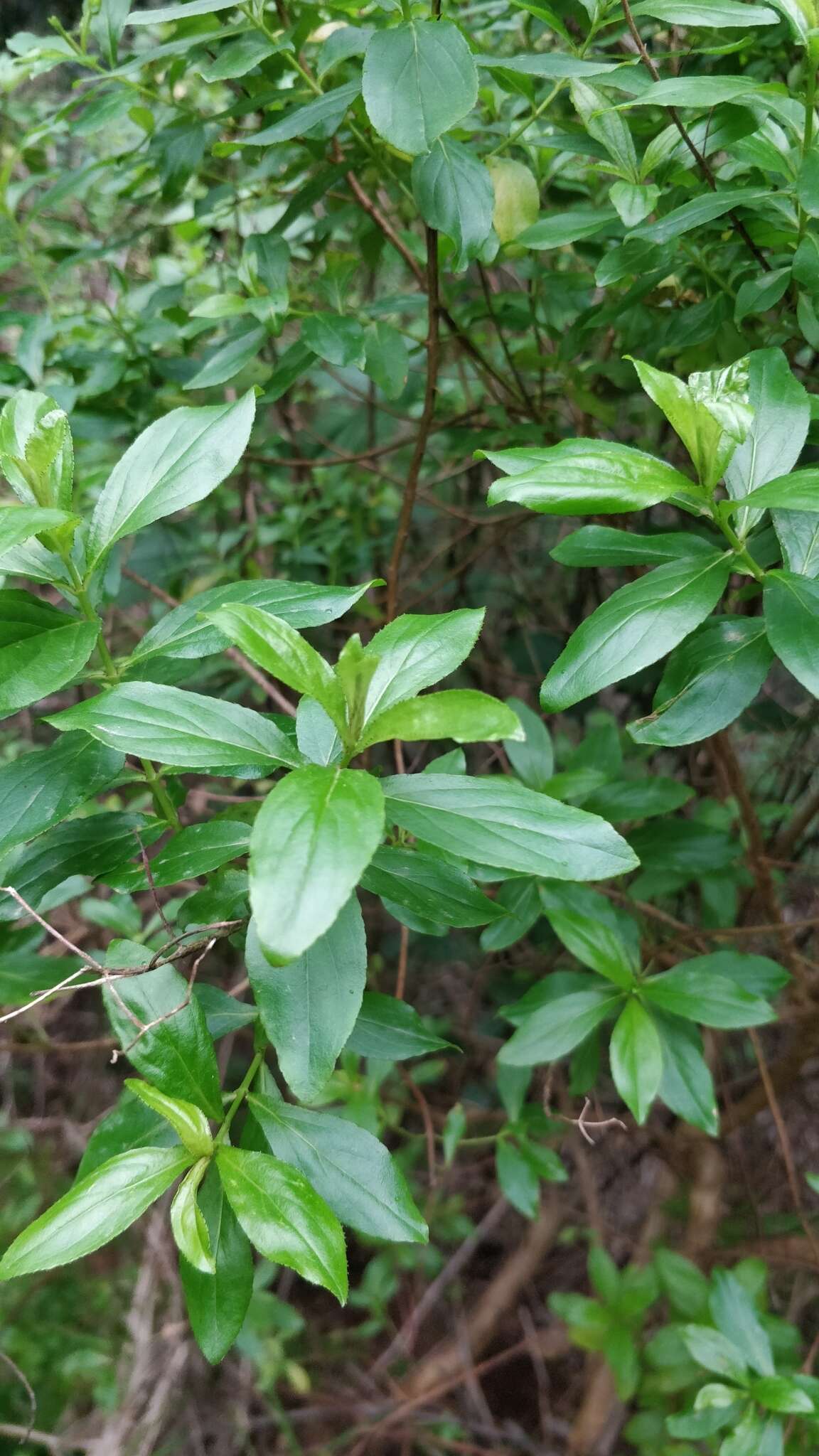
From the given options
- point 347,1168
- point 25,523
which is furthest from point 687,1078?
point 25,523

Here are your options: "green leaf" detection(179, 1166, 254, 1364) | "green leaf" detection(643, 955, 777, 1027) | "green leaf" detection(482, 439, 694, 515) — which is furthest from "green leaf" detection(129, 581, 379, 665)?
"green leaf" detection(643, 955, 777, 1027)

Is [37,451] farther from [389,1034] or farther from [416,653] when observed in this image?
[389,1034]

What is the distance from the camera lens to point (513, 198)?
0.91m

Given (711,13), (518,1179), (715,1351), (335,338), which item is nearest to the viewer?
(711,13)

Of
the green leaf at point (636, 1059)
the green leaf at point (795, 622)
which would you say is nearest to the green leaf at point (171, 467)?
the green leaf at point (795, 622)

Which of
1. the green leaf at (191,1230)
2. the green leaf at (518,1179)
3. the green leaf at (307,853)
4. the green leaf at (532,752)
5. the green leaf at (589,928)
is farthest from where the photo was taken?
the green leaf at (518,1179)

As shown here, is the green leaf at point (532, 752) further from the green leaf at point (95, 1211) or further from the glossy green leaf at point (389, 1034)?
the green leaf at point (95, 1211)

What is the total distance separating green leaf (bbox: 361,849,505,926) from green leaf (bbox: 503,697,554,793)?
1.47 feet

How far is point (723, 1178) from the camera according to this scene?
1510mm

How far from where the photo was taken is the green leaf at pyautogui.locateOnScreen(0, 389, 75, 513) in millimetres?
551

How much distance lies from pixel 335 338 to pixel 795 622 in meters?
0.53

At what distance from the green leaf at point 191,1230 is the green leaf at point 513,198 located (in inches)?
33.9

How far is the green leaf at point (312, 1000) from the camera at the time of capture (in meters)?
0.51

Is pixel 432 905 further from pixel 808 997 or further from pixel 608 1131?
pixel 608 1131
